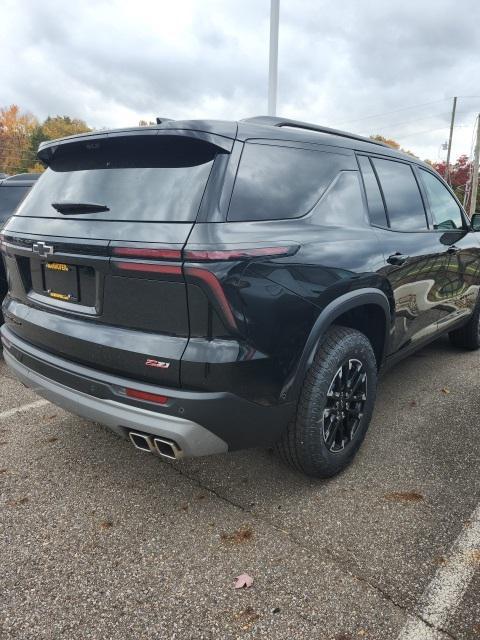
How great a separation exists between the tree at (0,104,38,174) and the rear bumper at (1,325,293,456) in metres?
65.3

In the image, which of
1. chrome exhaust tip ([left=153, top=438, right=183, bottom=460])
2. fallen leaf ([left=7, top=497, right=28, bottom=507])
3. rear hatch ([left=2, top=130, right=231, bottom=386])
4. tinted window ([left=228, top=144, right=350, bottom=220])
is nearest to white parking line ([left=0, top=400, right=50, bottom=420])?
fallen leaf ([left=7, top=497, right=28, bottom=507])

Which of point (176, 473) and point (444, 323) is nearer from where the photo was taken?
point (176, 473)

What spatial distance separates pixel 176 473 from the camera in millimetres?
2777

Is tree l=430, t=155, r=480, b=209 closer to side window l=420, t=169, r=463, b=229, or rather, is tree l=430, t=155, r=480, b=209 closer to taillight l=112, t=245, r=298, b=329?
side window l=420, t=169, r=463, b=229

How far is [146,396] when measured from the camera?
2.04 metres

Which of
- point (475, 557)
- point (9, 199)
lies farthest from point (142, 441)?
point (9, 199)

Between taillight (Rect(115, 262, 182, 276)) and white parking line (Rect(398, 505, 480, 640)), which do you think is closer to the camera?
white parking line (Rect(398, 505, 480, 640))

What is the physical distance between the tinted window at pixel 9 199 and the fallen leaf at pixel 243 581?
4.35 metres

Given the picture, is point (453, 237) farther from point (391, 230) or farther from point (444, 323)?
point (391, 230)

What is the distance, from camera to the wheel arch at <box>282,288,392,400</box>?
2.21 meters

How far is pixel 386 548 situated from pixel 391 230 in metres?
1.86

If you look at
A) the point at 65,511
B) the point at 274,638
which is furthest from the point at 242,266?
the point at 65,511

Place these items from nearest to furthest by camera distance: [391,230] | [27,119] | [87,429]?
[391,230] < [87,429] < [27,119]

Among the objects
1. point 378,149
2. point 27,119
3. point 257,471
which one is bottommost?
point 257,471
